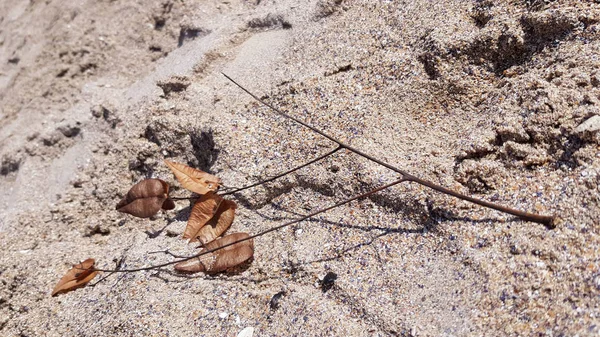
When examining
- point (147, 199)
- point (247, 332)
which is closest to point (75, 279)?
point (147, 199)

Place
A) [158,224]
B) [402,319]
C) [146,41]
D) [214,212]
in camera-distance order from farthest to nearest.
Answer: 1. [146,41]
2. [158,224]
3. [214,212]
4. [402,319]

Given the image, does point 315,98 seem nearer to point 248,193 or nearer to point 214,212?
point 248,193

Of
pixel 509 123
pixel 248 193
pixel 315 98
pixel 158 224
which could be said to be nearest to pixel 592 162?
pixel 509 123

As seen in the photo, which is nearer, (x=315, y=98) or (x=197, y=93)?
(x=315, y=98)

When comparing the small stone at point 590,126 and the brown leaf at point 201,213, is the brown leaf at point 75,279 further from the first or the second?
the small stone at point 590,126

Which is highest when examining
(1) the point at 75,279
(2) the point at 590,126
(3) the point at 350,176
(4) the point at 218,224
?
(2) the point at 590,126

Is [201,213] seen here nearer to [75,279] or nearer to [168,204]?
[168,204]

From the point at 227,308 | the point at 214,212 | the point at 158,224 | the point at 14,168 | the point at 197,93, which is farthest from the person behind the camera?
the point at 14,168

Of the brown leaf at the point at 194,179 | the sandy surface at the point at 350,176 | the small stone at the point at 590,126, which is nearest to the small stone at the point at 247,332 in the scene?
the sandy surface at the point at 350,176
